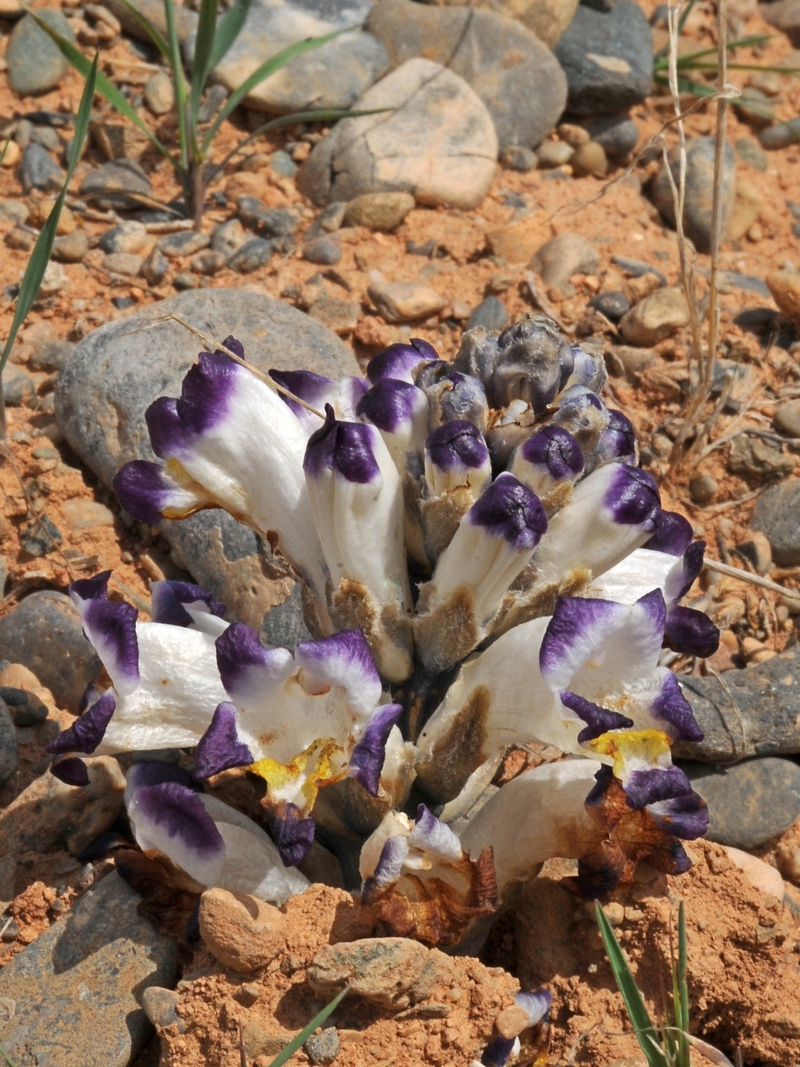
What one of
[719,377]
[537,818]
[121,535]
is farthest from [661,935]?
[719,377]

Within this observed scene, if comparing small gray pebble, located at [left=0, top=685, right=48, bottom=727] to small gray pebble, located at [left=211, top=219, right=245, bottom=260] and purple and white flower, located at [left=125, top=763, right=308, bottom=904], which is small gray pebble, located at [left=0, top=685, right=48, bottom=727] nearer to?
purple and white flower, located at [left=125, top=763, right=308, bottom=904]

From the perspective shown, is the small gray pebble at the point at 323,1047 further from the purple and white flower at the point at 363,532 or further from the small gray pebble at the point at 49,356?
the small gray pebble at the point at 49,356

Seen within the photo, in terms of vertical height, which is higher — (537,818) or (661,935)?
(537,818)

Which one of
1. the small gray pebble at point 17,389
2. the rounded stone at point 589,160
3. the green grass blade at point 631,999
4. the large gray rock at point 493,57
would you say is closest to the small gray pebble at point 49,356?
the small gray pebble at point 17,389

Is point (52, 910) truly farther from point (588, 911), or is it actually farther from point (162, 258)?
point (162, 258)

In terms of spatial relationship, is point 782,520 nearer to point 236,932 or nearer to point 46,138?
point 236,932
